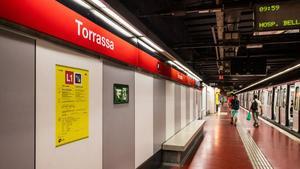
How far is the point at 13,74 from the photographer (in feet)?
5.53

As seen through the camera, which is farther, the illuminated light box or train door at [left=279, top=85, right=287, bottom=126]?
train door at [left=279, top=85, right=287, bottom=126]

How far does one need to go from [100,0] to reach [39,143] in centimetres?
122

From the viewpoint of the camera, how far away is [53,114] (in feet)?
6.74

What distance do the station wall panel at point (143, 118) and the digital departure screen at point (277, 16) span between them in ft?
6.39

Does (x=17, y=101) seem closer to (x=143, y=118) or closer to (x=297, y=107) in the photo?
(x=143, y=118)

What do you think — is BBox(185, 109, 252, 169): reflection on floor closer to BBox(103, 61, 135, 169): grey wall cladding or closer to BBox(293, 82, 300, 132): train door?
BBox(103, 61, 135, 169): grey wall cladding

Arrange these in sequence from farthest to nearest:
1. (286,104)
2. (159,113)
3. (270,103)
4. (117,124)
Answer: (270,103)
(286,104)
(159,113)
(117,124)

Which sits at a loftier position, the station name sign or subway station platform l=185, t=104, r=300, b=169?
the station name sign

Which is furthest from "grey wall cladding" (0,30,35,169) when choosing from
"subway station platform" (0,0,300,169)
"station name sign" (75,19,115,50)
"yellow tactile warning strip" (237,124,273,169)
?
Answer: "yellow tactile warning strip" (237,124,273,169)

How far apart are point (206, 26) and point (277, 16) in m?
3.01

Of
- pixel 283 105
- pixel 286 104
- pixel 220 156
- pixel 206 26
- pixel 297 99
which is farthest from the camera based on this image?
pixel 283 105

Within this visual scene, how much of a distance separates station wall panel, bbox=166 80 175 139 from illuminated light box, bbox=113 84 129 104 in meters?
2.62

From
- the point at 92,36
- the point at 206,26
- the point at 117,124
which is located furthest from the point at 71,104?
the point at 206,26

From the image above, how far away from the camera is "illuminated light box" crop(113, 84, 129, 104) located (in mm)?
3263
